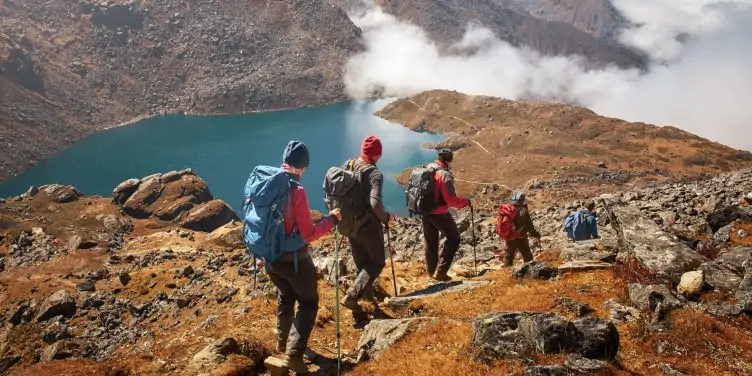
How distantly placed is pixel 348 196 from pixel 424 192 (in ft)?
7.81

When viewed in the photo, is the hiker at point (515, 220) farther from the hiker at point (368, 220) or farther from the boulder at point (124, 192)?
the boulder at point (124, 192)

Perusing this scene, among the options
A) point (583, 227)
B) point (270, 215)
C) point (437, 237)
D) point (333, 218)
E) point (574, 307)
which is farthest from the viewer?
point (583, 227)

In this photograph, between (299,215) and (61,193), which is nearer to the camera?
(299,215)

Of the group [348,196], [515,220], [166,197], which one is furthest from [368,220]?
[166,197]

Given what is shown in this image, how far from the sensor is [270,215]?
636cm

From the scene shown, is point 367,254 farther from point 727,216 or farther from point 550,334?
point 727,216

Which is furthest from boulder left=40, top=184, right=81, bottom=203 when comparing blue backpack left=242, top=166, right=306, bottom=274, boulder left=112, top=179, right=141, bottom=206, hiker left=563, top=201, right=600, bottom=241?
blue backpack left=242, top=166, right=306, bottom=274

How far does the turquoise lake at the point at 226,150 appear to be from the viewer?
237 ft

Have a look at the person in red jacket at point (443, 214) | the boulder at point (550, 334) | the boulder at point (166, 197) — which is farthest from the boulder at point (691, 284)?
the boulder at point (166, 197)

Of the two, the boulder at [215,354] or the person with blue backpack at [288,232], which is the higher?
the person with blue backpack at [288,232]

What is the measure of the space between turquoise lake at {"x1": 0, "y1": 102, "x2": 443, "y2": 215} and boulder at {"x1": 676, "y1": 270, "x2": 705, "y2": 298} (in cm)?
5044

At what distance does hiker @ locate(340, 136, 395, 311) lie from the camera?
27.4 feet

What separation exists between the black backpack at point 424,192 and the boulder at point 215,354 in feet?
14.8

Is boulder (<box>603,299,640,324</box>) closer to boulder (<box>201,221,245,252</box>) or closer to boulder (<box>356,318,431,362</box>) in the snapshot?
boulder (<box>356,318,431,362</box>)
